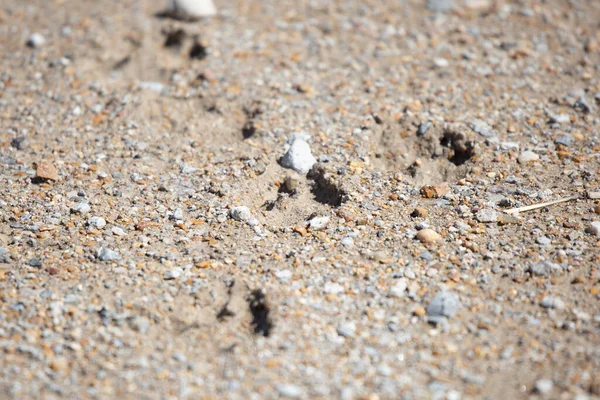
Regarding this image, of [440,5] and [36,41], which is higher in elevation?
[440,5]

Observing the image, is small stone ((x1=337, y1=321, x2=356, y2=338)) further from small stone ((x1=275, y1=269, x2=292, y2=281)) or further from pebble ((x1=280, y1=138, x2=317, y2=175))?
pebble ((x1=280, y1=138, x2=317, y2=175))

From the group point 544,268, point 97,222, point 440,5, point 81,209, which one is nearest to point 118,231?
point 97,222

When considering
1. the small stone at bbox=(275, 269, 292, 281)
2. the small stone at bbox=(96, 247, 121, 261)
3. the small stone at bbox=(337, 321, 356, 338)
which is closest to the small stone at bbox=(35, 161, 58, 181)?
the small stone at bbox=(96, 247, 121, 261)

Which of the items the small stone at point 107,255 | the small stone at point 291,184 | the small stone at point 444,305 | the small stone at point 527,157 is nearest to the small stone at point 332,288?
the small stone at point 444,305

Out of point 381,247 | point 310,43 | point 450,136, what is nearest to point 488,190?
point 450,136

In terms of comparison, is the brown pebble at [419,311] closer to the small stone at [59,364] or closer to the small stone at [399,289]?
the small stone at [399,289]

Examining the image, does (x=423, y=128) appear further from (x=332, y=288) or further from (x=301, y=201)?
(x=332, y=288)
